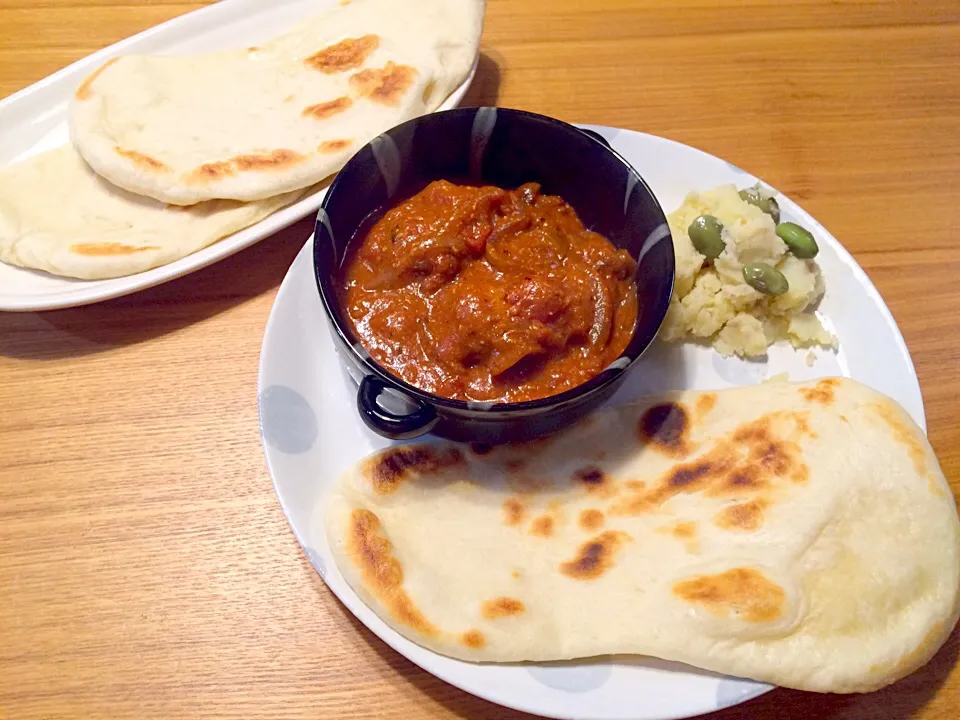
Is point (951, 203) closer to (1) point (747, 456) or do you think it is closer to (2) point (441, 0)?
(1) point (747, 456)

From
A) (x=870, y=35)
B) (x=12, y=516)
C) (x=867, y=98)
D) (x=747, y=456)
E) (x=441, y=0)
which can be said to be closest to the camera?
(x=747, y=456)

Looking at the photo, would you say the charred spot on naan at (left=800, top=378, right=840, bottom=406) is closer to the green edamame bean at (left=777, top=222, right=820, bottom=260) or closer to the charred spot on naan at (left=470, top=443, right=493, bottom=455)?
the green edamame bean at (left=777, top=222, right=820, bottom=260)

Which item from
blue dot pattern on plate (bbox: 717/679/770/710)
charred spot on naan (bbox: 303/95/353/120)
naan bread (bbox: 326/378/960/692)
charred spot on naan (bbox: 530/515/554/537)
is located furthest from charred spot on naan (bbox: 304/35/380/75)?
blue dot pattern on plate (bbox: 717/679/770/710)

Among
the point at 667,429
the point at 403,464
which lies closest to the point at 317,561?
the point at 403,464

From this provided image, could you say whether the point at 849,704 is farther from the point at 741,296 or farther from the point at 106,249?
the point at 106,249

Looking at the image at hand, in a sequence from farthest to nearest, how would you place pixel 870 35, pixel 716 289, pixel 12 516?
pixel 870 35, pixel 716 289, pixel 12 516

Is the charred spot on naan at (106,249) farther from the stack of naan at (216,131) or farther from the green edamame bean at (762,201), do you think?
the green edamame bean at (762,201)

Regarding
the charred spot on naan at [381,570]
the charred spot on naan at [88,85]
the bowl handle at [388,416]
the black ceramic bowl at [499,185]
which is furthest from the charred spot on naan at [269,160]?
the charred spot on naan at [381,570]

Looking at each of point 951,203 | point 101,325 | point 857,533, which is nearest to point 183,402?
point 101,325
